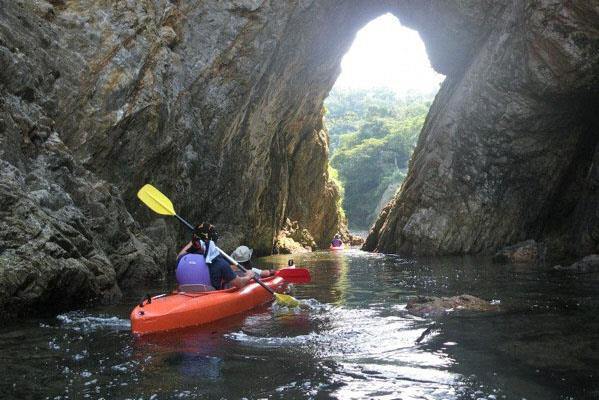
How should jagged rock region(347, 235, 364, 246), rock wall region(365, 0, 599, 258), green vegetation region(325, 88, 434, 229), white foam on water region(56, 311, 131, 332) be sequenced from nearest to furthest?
white foam on water region(56, 311, 131, 332) < rock wall region(365, 0, 599, 258) < jagged rock region(347, 235, 364, 246) < green vegetation region(325, 88, 434, 229)

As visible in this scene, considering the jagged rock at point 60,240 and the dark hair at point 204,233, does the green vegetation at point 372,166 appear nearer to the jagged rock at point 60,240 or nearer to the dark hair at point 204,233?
the jagged rock at point 60,240

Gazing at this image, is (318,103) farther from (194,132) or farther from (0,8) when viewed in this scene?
(0,8)

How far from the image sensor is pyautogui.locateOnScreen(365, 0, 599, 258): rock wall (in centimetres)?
1501

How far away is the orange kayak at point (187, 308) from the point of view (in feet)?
19.8

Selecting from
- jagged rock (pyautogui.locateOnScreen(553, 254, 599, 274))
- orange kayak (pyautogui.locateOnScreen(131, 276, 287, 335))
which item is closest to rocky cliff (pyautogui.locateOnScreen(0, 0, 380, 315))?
orange kayak (pyautogui.locateOnScreen(131, 276, 287, 335))

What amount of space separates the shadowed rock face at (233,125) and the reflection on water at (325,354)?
5.57 feet

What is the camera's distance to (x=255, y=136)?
19672 mm

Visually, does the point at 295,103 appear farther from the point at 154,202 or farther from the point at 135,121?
the point at 154,202

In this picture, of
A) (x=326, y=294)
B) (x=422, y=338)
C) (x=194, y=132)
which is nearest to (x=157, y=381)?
(x=422, y=338)

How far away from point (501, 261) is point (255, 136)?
9081 mm

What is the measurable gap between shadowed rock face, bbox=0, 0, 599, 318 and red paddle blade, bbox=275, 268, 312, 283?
2598mm

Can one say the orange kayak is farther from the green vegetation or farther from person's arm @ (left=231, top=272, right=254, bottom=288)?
the green vegetation

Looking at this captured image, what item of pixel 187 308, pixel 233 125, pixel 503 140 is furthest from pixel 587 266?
pixel 233 125

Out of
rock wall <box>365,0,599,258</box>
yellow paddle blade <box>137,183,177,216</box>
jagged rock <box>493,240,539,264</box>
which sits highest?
rock wall <box>365,0,599,258</box>
